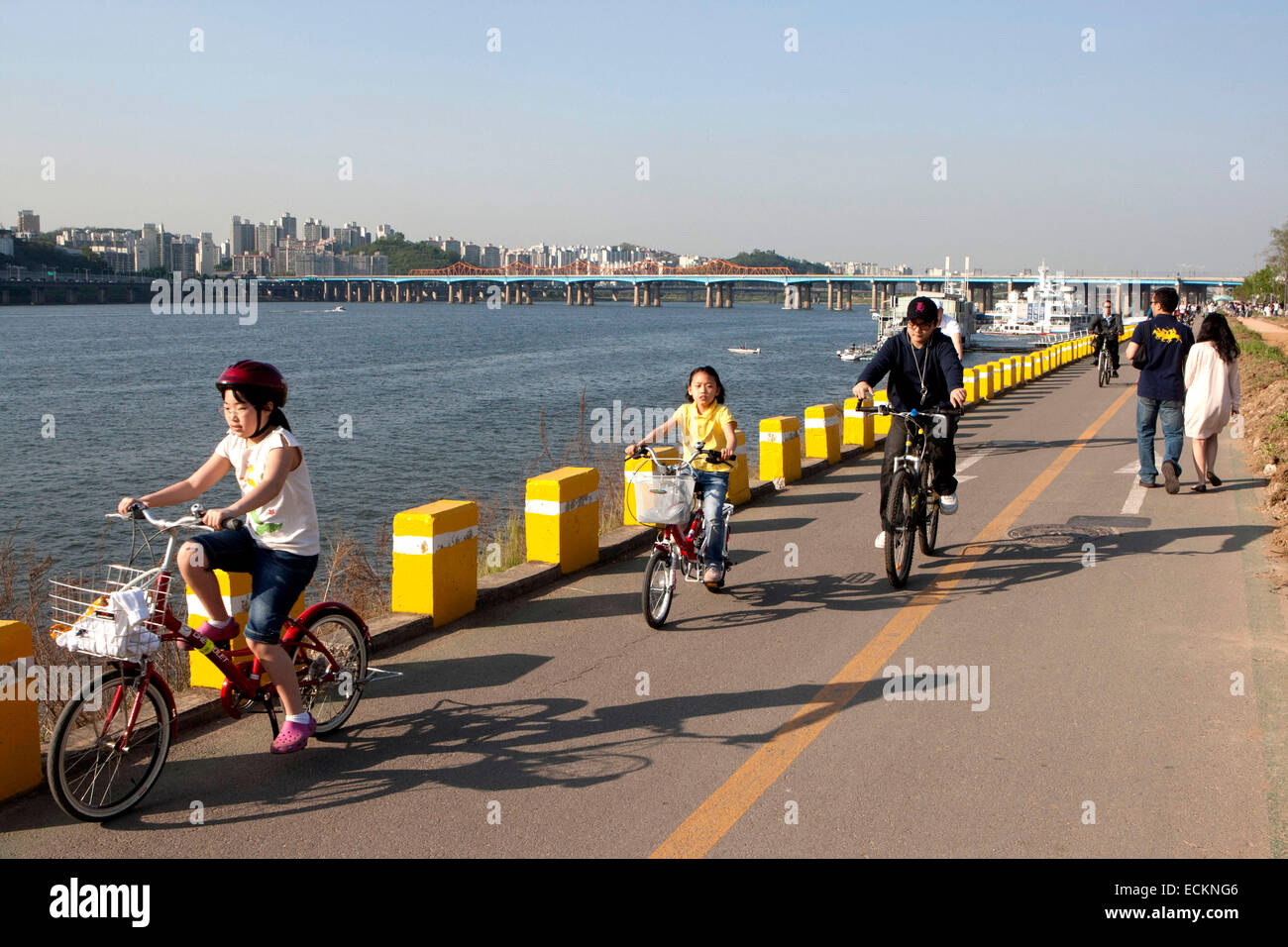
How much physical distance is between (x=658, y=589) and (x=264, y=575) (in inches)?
125

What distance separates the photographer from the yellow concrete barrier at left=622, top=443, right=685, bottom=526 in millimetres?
7838

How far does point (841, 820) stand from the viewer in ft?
15.6

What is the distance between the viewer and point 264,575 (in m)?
5.30


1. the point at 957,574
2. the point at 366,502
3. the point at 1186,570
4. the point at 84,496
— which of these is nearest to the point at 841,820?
the point at 957,574

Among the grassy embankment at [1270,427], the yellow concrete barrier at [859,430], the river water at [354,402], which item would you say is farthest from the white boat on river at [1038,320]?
the yellow concrete barrier at [859,430]

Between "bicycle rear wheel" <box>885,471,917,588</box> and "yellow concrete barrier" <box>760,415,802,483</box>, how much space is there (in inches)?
219

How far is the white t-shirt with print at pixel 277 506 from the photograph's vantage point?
5297 mm

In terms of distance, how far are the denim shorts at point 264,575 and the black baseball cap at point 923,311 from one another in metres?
5.49

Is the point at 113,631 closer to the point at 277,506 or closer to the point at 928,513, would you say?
the point at 277,506

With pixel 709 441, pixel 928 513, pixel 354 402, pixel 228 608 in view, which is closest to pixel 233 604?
pixel 228 608

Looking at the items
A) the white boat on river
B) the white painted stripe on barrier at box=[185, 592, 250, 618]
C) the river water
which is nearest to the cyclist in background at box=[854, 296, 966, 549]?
the white painted stripe on barrier at box=[185, 592, 250, 618]

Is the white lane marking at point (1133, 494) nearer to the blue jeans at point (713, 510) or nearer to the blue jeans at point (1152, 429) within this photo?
the blue jeans at point (1152, 429)

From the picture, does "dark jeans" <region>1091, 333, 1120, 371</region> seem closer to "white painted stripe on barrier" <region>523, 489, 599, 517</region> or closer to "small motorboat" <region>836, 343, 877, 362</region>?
"white painted stripe on barrier" <region>523, 489, 599, 517</region>
